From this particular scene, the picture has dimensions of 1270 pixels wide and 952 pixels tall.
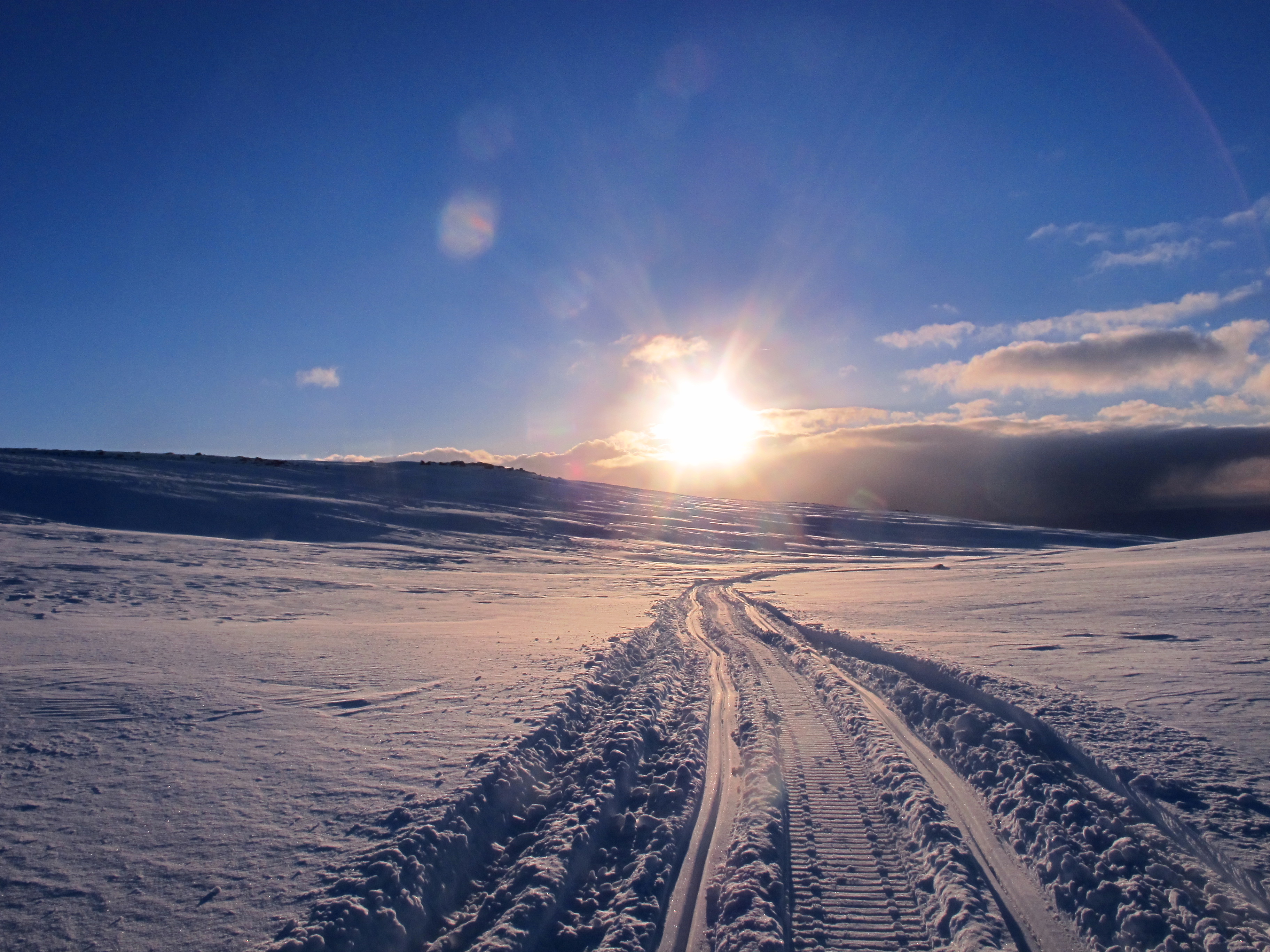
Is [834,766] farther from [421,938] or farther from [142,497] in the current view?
[142,497]

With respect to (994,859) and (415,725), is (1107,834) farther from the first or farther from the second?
(415,725)

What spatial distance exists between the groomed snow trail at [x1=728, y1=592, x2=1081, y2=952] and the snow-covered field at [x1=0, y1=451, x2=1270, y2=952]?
27 cm

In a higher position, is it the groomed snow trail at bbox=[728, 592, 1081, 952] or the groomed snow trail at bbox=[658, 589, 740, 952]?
the groomed snow trail at bbox=[728, 592, 1081, 952]

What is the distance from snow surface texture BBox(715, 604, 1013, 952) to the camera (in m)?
4.14

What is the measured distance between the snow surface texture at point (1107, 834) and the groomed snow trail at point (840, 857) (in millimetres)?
1064

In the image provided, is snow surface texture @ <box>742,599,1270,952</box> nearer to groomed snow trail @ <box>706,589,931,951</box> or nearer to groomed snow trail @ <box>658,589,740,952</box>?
groomed snow trail @ <box>706,589,931,951</box>

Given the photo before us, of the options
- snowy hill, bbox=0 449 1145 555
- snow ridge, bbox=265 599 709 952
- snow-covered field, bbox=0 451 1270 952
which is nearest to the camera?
snow ridge, bbox=265 599 709 952

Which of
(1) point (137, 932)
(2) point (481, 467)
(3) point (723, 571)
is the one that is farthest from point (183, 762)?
(2) point (481, 467)

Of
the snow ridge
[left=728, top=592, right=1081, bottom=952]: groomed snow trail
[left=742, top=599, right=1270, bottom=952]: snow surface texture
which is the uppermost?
[left=742, top=599, right=1270, bottom=952]: snow surface texture

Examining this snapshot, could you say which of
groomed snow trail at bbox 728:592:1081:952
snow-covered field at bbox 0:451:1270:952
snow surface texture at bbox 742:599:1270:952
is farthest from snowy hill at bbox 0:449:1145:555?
snow surface texture at bbox 742:599:1270:952

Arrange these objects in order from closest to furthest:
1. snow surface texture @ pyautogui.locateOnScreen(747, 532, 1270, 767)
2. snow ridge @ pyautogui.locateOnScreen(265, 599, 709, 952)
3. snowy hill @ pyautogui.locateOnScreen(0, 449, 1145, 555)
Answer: snow ridge @ pyautogui.locateOnScreen(265, 599, 709, 952), snow surface texture @ pyautogui.locateOnScreen(747, 532, 1270, 767), snowy hill @ pyautogui.locateOnScreen(0, 449, 1145, 555)

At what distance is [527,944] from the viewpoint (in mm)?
4066

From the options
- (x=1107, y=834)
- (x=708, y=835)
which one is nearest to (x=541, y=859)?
(x=708, y=835)

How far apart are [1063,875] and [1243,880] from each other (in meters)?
1.10
